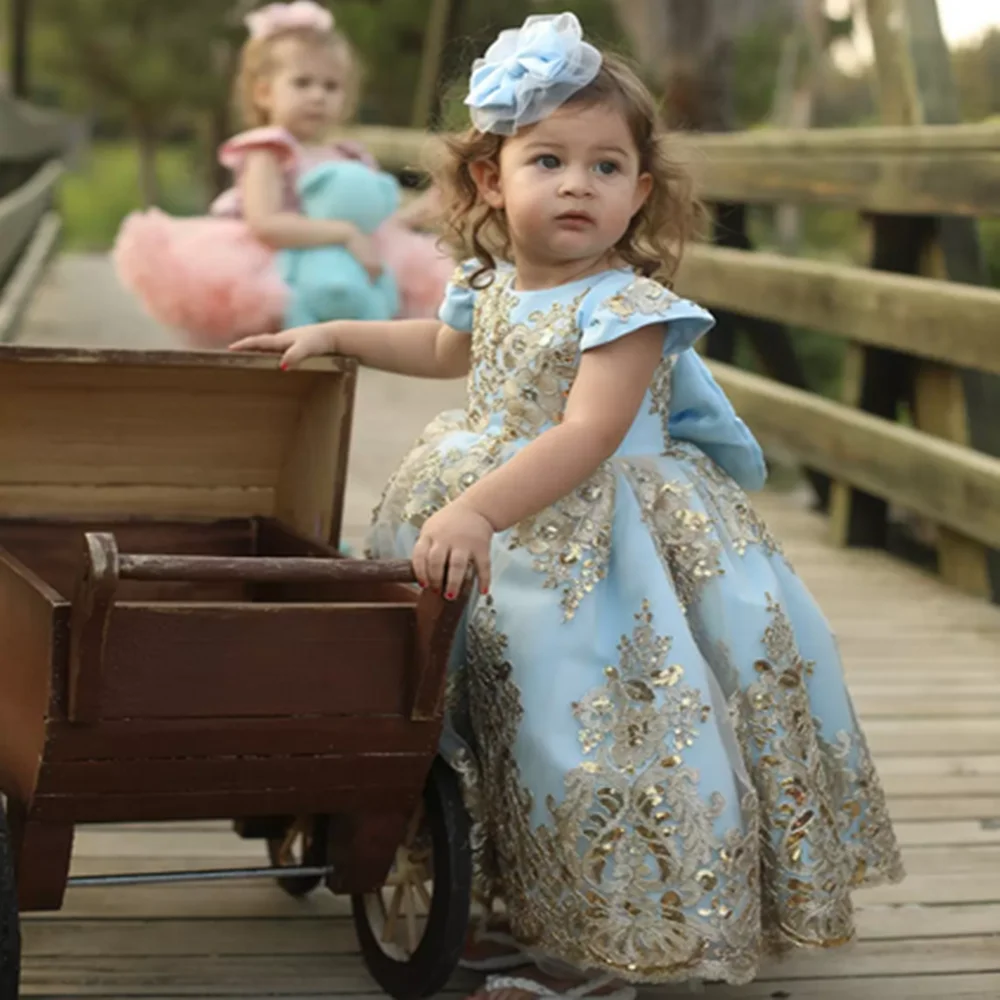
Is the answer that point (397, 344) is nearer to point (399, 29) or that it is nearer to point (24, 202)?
point (24, 202)

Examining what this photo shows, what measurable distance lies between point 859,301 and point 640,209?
3132mm

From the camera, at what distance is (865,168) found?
18.2ft

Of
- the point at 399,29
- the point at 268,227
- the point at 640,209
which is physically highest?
the point at 399,29

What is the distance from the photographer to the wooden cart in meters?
2.04

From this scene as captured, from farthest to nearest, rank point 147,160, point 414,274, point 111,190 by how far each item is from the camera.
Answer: point 111,190 < point 147,160 < point 414,274

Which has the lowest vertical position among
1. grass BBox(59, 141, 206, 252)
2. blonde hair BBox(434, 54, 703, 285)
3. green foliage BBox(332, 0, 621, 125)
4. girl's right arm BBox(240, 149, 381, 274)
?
grass BBox(59, 141, 206, 252)

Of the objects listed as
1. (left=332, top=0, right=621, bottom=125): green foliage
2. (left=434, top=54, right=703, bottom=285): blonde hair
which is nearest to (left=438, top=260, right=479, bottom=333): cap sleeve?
(left=434, top=54, right=703, bottom=285): blonde hair

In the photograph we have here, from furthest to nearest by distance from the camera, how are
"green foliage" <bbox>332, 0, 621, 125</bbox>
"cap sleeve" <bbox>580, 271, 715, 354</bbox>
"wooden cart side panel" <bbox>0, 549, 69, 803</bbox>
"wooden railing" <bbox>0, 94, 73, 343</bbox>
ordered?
1. "green foliage" <bbox>332, 0, 621, 125</bbox>
2. "wooden railing" <bbox>0, 94, 73, 343</bbox>
3. "cap sleeve" <bbox>580, 271, 715, 354</bbox>
4. "wooden cart side panel" <bbox>0, 549, 69, 803</bbox>

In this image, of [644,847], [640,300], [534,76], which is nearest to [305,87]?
[534,76]

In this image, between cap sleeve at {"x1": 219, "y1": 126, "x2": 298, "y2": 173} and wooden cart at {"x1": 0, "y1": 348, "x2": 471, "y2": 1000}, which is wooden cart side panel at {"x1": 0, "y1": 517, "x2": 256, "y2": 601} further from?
cap sleeve at {"x1": 219, "y1": 126, "x2": 298, "y2": 173}

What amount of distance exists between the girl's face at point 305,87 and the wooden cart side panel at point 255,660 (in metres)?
2.61

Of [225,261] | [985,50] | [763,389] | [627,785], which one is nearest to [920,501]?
[763,389]

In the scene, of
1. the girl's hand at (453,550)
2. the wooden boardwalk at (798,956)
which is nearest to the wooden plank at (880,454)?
the wooden boardwalk at (798,956)

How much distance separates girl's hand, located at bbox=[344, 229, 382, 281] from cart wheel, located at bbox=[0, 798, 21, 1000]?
8.66 feet
